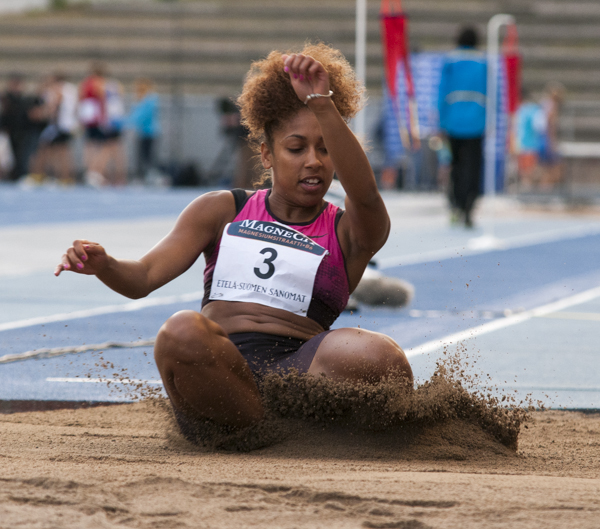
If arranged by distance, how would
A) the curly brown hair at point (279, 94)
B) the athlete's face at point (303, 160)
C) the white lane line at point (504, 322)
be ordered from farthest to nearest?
1. the white lane line at point (504, 322)
2. the curly brown hair at point (279, 94)
3. the athlete's face at point (303, 160)

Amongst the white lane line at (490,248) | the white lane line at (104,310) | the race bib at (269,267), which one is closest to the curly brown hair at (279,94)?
the race bib at (269,267)

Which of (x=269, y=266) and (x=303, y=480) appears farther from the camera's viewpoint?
(x=269, y=266)

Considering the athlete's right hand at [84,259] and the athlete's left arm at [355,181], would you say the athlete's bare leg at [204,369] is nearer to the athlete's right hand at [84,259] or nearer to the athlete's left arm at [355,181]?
the athlete's right hand at [84,259]

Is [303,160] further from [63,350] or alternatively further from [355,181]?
[63,350]

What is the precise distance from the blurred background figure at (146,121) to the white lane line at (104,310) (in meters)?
14.2

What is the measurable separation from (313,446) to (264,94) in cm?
121

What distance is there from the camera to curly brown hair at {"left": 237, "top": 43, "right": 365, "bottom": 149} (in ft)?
10.7

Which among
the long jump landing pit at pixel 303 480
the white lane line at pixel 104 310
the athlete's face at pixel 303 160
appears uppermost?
the athlete's face at pixel 303 160

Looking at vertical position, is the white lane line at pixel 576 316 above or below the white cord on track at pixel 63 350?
below

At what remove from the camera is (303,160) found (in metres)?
3.12

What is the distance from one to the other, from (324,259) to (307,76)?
60 centimetres

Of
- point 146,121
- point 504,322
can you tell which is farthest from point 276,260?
point 146,121

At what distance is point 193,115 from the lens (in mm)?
23141

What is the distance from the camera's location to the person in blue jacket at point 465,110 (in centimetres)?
1195
